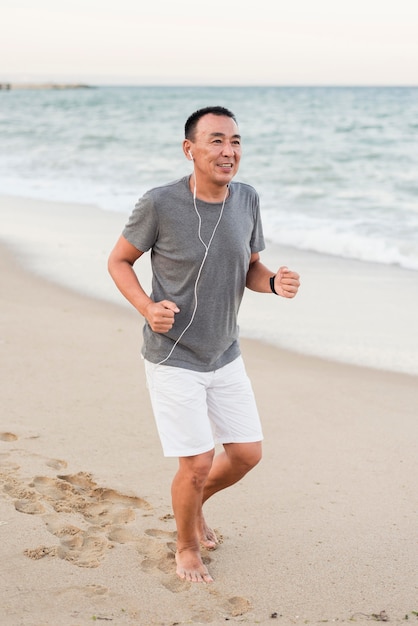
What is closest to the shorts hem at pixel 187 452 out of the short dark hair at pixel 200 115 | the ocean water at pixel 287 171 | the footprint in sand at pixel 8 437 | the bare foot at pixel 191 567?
the bare foot at pixel 191 567

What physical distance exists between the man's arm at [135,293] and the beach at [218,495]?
1.08 metres

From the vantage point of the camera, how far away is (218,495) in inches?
169

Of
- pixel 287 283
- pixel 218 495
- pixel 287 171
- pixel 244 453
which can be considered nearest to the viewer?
pixel 287 283

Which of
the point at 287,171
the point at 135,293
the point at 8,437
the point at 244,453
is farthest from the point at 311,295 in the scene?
the point at 287,171

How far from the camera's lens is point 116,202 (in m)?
15.7

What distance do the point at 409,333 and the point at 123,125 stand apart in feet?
110

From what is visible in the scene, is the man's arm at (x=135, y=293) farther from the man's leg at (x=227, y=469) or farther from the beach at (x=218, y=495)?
the beach at (x=218, y=495)

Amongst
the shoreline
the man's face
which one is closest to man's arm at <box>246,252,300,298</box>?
the man's face

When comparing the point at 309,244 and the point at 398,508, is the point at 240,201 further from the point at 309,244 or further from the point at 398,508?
the point at 309,244

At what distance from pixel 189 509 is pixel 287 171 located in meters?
18.0

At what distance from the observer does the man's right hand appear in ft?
10.2

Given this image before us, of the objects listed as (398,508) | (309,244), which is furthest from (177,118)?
(398,508)

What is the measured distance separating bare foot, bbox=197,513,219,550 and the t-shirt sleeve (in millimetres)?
1254

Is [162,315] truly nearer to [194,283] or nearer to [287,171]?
[194,283]
